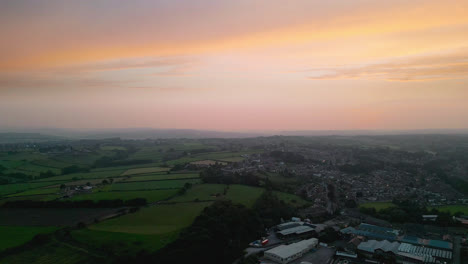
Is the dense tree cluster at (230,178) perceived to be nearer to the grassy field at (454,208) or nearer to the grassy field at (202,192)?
the grassy field at (202,192)

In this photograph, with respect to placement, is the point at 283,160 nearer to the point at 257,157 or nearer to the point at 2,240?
the point at 257,157

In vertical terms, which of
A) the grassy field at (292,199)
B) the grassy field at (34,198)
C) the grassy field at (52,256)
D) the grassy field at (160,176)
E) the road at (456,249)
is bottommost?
the road at (456,249)

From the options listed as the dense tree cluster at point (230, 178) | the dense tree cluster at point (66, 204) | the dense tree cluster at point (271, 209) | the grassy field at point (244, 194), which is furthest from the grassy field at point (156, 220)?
the dense tree cluster at point (230, 178)

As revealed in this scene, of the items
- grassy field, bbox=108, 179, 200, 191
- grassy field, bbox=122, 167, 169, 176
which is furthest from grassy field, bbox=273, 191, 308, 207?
grassy field, bbox=122, 167, 169, 176

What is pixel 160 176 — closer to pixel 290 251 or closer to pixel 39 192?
pixel 39 192

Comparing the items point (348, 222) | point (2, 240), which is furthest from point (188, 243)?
point (348, 222)

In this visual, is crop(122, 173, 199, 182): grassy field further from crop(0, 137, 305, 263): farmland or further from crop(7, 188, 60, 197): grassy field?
crop(7, 188, 60, 197): grassy field

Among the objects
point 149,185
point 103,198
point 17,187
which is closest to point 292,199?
point 149,185
